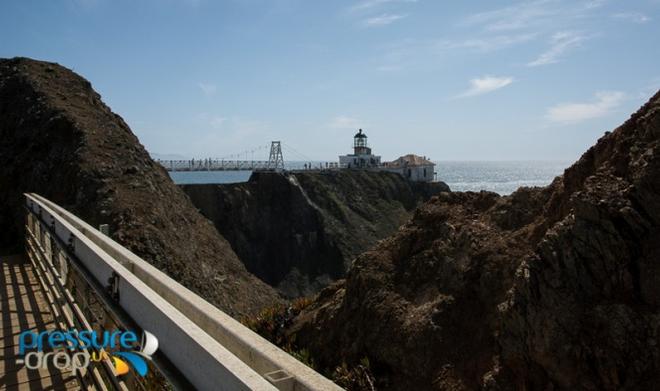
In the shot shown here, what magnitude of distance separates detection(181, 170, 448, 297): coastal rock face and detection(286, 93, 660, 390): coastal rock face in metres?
40.6

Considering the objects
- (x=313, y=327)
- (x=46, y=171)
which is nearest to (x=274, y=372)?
(x=313, y=327)

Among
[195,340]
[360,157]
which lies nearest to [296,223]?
[360,157]

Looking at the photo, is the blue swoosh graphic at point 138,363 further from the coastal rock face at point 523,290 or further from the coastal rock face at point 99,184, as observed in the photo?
the coastal rock face at point 99,184

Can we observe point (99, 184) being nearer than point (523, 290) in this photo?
No

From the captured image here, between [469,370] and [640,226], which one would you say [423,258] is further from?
[640,226]

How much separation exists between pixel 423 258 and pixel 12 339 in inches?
206

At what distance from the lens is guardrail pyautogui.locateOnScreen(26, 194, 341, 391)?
1.84 metres

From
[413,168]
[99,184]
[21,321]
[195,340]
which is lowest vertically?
[21,321]

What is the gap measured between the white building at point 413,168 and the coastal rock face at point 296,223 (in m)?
14.9

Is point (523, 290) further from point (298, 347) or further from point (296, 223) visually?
point (296, 223)

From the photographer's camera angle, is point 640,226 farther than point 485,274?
No

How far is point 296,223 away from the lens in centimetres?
5684

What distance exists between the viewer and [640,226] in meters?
4.81

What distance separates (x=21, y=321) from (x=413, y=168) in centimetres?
7761
